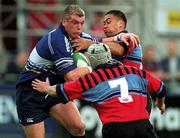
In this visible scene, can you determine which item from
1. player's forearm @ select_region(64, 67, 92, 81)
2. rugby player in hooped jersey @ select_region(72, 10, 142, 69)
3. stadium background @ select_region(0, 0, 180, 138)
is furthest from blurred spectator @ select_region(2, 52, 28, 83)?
player's forearm @ select_region(64, 67, 92, 81)

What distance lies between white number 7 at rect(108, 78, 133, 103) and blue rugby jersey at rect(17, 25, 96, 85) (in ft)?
3.47

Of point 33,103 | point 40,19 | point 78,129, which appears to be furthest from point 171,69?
point 33,103

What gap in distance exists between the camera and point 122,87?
27.3 feet

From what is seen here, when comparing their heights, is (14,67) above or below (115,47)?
below

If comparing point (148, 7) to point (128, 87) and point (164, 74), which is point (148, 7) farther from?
point (128, 87)

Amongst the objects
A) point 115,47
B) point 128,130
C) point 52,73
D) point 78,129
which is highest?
point 115,47

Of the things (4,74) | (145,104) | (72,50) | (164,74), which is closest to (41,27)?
A: (4,74)

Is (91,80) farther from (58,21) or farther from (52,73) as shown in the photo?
(58,21)

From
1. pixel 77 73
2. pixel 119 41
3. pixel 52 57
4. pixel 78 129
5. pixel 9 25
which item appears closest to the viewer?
pixel 77 73

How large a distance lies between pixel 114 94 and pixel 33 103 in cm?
207

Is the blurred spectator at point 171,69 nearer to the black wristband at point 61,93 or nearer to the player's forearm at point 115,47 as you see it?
the player's forearm at point 115,47

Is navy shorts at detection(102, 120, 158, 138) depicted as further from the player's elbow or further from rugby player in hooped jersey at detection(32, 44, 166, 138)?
the player's elbow

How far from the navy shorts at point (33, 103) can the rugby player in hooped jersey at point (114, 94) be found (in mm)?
1761

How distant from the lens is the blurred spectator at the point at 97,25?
16094mm
